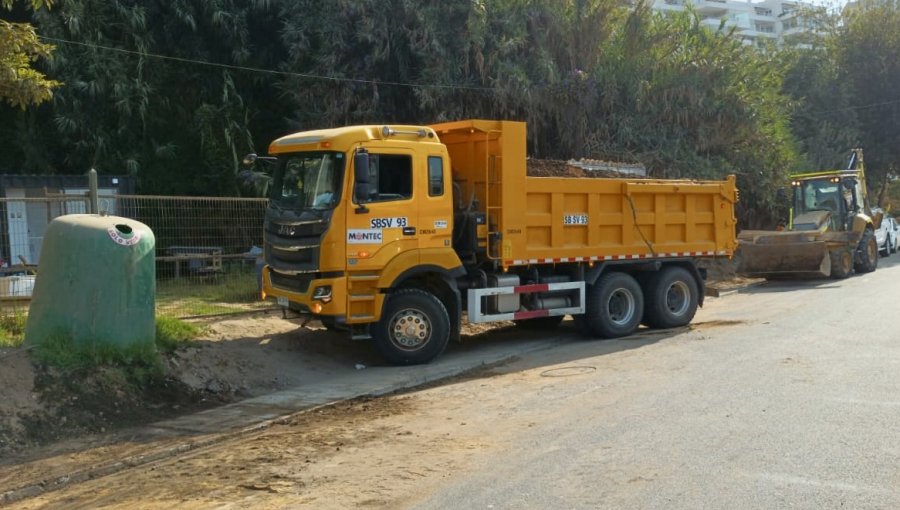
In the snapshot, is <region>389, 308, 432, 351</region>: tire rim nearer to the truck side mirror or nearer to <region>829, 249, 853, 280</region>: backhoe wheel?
the truck side mirror

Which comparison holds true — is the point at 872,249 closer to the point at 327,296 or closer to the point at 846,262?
the point at 846,262

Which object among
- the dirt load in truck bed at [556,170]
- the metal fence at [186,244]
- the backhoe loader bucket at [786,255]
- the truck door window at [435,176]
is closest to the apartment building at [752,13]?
the backhoe loader bucket at [786,255]

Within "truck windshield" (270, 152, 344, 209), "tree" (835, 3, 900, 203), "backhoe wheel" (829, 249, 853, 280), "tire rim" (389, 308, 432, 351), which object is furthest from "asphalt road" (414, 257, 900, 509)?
"tree" (835, 3, 900, 203)

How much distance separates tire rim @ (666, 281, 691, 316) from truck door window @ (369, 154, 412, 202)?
5.57 m

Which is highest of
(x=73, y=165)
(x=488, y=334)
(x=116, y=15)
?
(x=116, y=15)

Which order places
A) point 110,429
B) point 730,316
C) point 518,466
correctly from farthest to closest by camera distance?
point 730,316, point 110,429, point 518,466

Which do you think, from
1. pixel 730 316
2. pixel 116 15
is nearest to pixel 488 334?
pixel 730 316

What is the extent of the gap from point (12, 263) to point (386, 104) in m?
10.1

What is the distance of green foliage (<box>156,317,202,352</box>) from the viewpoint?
967cm

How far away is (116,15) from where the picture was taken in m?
19.3

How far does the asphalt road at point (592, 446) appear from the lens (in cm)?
520

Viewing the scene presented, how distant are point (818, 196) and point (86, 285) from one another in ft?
67.2

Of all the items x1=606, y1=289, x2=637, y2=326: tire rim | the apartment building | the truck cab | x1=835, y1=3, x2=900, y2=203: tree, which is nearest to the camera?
the truck cab

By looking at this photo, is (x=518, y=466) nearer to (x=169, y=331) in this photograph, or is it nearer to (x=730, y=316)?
(x=169, y=331)
